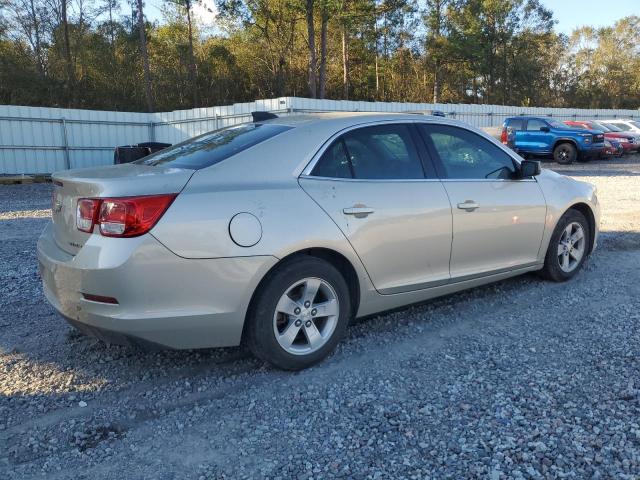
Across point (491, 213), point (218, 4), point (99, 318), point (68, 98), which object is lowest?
point (99, 318)

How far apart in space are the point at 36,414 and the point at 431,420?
210 cm

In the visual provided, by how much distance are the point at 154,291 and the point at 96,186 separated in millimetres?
673

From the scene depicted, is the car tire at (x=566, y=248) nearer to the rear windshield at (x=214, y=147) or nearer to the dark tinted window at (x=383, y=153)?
the dark tinted window at (x=383, y=153)

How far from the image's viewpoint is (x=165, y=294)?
2.93m

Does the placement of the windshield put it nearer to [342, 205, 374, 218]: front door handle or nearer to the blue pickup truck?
the blue pickup truck

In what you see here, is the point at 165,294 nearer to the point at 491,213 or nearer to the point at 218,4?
the point at 491,213

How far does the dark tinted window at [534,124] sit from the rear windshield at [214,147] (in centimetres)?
1920

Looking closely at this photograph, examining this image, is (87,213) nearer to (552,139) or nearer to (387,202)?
(387,202)

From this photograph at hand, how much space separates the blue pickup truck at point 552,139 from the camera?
20.8 m

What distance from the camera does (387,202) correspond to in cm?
368

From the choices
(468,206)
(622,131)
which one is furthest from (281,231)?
(622,131)

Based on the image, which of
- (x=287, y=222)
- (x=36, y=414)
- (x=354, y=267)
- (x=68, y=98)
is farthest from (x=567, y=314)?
(x=68, y=98)

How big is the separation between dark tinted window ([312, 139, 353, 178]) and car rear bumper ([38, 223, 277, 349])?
28.8 inches

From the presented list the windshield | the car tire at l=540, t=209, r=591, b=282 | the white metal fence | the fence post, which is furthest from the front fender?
the windshield
